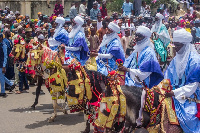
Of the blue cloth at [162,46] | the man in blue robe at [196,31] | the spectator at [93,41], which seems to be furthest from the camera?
the man in blue robe at [196,31]

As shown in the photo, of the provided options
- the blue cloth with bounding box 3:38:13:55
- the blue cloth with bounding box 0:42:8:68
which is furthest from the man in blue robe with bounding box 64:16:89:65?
the blue cloth with bounding box 3:38:13:55

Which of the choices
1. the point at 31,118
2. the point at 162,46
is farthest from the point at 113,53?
the point at 162,46

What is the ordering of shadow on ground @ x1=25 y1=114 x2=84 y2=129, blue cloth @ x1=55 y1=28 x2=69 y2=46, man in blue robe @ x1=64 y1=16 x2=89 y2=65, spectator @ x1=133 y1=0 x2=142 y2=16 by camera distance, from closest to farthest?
shadow on ground @ x1=25 y1=114 x2=84 y2=129, man in blue robe @ x1=64 y1=16 x2=89 y2=65, blue cloth @ x1=55 y1=28 x2=69 y2=46, spectator @ x1=133 y1=0 x2=142 y2=16

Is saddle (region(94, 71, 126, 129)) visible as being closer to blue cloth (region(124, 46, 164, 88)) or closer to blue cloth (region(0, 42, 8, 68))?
blue cloth (region(124, 46, 164, 88))

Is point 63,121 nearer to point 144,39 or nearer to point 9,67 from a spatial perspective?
point 144,39

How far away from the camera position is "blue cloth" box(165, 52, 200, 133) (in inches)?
192

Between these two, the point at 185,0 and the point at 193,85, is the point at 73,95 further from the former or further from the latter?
the point at 185,0

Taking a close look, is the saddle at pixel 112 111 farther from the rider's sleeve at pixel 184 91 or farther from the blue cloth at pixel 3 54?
the blue cloth at pixel 3 54

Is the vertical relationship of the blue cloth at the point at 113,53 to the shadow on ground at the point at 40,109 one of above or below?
above

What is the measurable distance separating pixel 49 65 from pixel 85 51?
6.03 feet

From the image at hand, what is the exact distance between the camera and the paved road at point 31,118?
8.21 m

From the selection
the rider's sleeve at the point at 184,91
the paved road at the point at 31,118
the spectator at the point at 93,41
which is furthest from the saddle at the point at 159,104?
the spectator at the point at 93,41

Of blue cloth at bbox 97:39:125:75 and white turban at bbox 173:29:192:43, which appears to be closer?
white turban at bbox 173:29:192:43

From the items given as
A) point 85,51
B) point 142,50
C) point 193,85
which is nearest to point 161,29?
point 85,51
